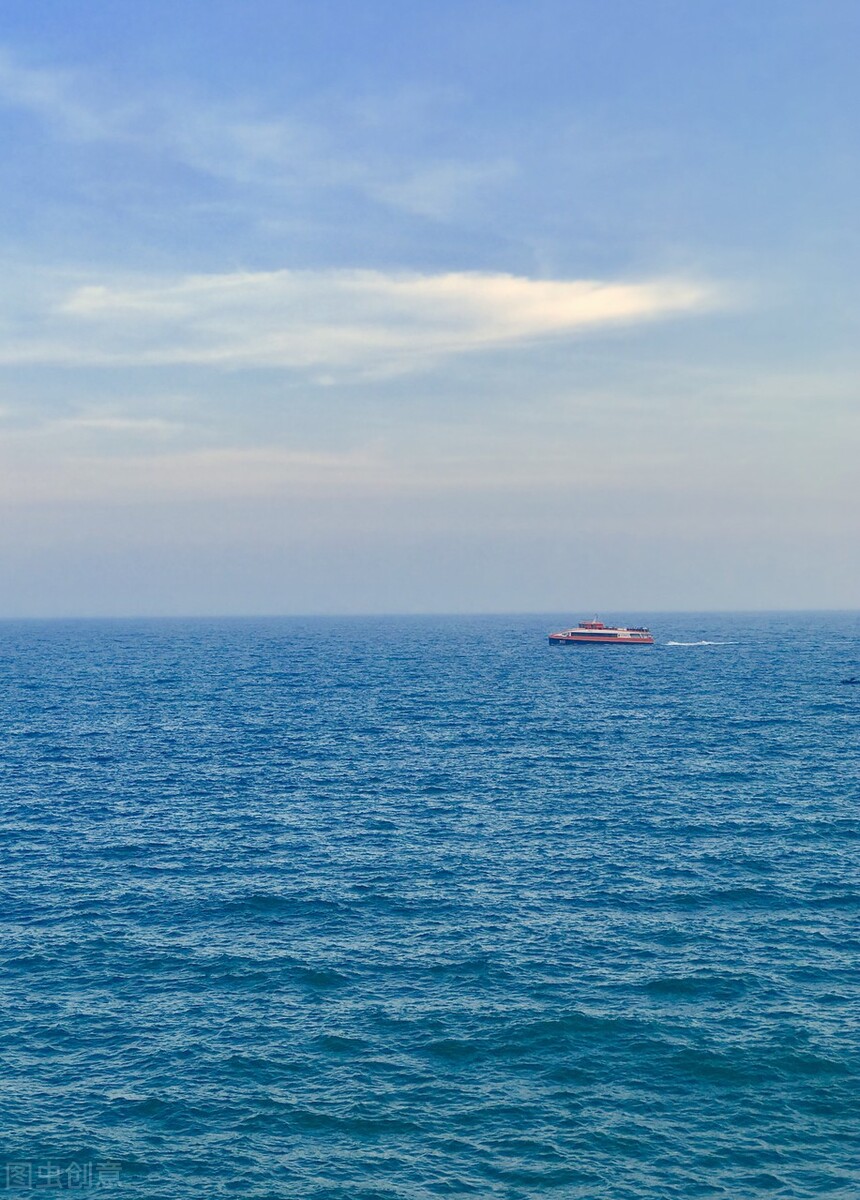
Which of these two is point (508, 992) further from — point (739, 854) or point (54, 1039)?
point (739, 854)

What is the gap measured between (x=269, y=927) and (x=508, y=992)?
16669 millimetres

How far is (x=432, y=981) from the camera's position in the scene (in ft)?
162

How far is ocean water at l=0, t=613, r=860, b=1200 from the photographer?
3572 cm

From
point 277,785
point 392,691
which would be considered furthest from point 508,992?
point 392,691

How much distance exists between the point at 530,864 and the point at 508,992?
20.5m

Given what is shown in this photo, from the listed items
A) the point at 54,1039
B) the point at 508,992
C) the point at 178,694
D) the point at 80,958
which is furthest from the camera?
the point at 178,694

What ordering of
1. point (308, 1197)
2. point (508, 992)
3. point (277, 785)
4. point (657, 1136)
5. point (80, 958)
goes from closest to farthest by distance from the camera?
point (308, 1197), point (657, 1136), point (508, 992), point (80, 958), point (277, 785)

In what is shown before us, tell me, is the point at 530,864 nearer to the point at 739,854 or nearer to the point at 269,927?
the point at 739,854

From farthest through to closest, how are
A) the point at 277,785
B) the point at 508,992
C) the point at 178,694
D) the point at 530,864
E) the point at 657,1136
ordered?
1. the point at 178,694
2. the point at 277,785
3. the point at 530,864
4. the point at 508,992
5. the point at 657,1136

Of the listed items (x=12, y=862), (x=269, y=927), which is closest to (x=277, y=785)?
(x=12, y=862)

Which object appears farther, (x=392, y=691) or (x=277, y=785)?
(x=392, y=691)

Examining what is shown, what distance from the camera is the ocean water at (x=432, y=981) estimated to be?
35719 millimetres

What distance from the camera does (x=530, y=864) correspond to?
6819 cm

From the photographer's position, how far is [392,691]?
590ft
